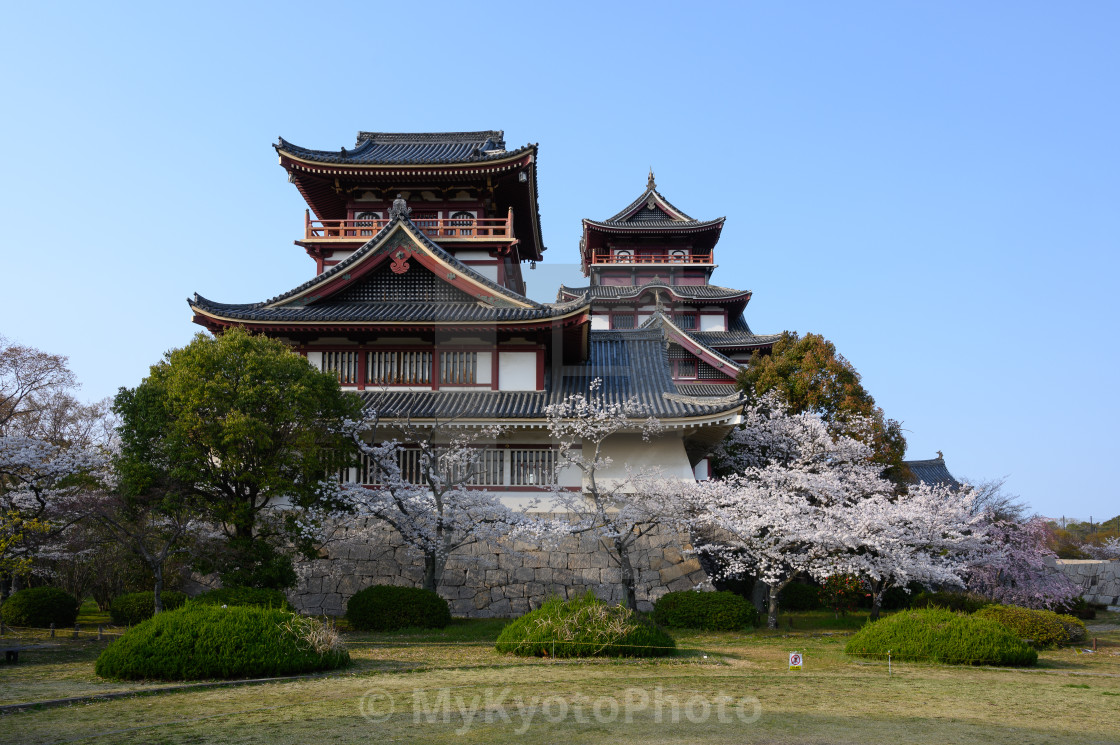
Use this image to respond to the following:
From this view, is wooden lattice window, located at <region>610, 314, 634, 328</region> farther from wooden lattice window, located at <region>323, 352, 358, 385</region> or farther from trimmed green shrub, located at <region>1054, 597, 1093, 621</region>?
wooden lattice window, located at <region>323, 352, 358, 385</region>

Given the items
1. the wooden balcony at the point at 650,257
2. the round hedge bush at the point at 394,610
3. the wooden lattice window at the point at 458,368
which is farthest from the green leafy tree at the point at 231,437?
the wooden balcony at the point at 650,257

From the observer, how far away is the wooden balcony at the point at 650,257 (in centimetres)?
5356

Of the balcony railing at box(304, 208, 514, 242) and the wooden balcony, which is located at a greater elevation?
the wooden balcony

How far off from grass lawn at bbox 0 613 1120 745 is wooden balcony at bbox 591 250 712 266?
4085 cm

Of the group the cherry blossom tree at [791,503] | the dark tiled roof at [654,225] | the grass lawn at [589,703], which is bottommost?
the grass lawn at [589,703]

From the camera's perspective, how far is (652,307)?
52.0 metres

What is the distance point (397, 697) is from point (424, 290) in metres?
16.6

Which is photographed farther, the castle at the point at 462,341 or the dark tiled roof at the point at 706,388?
the dark tiled roof at the point at 706,388

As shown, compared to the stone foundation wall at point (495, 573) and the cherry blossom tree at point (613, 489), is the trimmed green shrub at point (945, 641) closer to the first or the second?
the cherry blossom tree at point (613, 489)

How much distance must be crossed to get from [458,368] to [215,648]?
13.6 meters

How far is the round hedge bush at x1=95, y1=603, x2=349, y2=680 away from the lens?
1131 centimetres

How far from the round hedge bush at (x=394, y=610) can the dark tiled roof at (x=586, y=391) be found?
486 centimetres

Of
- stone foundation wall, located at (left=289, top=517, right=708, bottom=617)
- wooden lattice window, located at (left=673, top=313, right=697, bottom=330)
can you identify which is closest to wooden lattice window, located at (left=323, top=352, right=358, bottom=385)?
stone foundation wall, located at (left=289, top=517, right=708, bottom=617)

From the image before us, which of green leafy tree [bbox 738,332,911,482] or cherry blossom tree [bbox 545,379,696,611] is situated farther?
green leafy tree [bbox 738,332,911,482]
